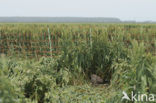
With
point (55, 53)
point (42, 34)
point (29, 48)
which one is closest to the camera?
point (55, 53)

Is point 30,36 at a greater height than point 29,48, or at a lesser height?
greater

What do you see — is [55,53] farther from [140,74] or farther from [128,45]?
[140,74]

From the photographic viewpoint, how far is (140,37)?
18.5 feet

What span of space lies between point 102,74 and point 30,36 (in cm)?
375

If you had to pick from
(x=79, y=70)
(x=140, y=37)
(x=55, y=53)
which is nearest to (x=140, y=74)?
(x=79, y=70)

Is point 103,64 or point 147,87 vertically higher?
point 147,87

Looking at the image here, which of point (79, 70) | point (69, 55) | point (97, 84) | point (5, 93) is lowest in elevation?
point (97, 84)

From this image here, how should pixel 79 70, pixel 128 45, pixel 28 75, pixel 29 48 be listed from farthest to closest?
1. pixel 29 48
2. pixel 128 45
3. pixel 79 70
4. pixel 28 75

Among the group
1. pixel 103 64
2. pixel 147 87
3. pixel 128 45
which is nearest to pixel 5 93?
pixel 147 87

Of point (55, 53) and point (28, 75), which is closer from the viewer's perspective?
point (28, 75)

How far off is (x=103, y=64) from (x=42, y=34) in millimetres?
2738

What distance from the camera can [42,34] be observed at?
6918 mm

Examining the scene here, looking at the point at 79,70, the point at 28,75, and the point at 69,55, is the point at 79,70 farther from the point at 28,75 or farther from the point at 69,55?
the point at 28,75

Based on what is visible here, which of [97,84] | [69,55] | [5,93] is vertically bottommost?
[97,84]
